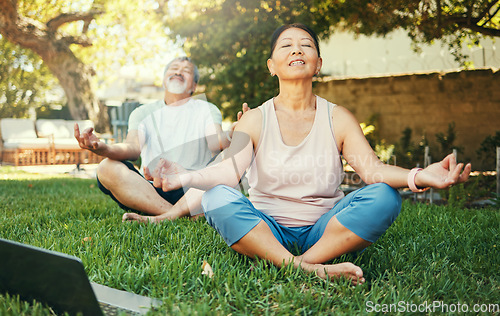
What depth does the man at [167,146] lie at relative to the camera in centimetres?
350

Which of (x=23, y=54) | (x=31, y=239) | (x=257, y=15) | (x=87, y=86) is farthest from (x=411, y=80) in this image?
(x=23, y=54)

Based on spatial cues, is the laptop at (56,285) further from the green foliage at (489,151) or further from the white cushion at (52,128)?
the white cushion at (52,128)

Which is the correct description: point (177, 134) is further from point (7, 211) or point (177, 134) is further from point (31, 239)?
point (7, 211)

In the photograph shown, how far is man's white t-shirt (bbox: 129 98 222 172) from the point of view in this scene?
12.1ft

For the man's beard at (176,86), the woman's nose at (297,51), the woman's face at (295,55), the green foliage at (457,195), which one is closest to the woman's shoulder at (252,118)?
the woman's face at (295,55)

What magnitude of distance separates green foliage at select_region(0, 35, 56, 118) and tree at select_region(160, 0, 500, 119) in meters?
13.3

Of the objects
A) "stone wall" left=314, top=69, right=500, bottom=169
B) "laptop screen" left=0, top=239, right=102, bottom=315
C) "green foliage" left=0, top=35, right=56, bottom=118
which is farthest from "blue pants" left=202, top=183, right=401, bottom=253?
"green foliage" left=0, top=35, right=56, bottom=118

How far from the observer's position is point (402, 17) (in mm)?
7305

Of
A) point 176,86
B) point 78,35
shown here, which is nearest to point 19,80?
point 78,35

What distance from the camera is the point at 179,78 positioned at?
3.86 meters

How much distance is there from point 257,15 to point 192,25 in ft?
4.10

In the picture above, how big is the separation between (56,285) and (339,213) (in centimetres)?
A: 124

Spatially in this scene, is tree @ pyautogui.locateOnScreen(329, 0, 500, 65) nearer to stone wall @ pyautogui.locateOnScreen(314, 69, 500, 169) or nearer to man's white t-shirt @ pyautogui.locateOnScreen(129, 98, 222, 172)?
stone wall @ pyautogui.locateOnScreen(314, 69, 500, 169)

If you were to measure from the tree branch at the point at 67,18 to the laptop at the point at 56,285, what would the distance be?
14.0m
